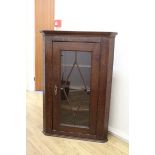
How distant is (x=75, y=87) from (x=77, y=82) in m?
0.06

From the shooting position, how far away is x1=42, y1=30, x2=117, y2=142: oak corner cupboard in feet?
7.34

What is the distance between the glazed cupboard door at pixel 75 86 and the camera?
2.28 m

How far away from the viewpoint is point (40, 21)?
13.2ft

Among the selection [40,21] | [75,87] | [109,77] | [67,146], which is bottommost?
[67,146]

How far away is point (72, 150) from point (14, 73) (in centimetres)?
154

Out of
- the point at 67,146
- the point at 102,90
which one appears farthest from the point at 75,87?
the point at 67,146

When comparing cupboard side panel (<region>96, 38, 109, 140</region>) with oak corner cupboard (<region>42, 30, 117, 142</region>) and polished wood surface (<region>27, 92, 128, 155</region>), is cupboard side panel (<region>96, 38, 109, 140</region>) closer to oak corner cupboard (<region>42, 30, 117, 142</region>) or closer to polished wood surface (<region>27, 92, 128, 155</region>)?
oak corner cupboard (<region>42, 30, 117, 142</region>)

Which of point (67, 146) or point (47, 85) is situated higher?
point (47, 85)

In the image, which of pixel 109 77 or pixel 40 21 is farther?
pixel 40 21

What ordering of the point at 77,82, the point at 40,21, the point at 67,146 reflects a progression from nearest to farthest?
the point at 67,146, the point at 77,82, the point at 40,21

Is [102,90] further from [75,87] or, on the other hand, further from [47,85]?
[47,85]

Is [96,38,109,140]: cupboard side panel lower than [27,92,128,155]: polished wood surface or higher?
higher

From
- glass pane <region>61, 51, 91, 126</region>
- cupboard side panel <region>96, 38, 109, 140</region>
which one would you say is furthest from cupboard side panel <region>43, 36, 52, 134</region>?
cupboard side panel <region>96, 38, 109, 140</region>

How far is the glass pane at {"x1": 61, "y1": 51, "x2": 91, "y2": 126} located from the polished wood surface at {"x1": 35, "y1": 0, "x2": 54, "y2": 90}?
1.61 m
